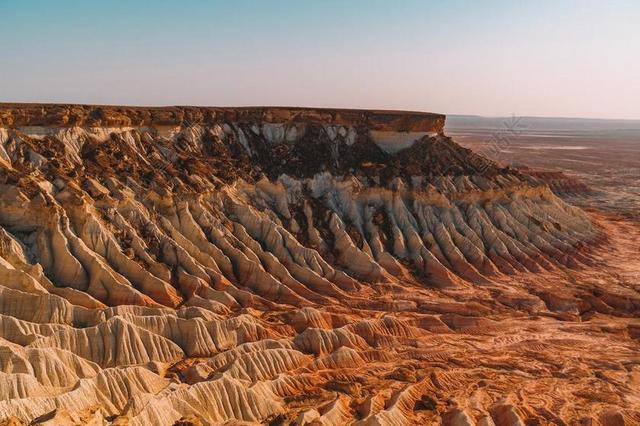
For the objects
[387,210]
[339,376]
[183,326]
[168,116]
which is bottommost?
[339,376]

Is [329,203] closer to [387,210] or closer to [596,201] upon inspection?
[387,210]

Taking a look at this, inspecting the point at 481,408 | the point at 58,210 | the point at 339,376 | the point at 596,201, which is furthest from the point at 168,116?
the point at 596,201

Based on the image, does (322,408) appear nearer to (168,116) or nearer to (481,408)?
(481,408)

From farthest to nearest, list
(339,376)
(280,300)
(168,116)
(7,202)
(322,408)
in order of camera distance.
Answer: (168,116), (280,300), (7,202), (339,376), (322,408)

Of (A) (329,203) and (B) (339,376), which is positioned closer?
(B) (339,376)

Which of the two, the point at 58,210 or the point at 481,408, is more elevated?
the point at 58,210


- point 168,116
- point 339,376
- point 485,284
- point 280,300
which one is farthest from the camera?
point 168,116
